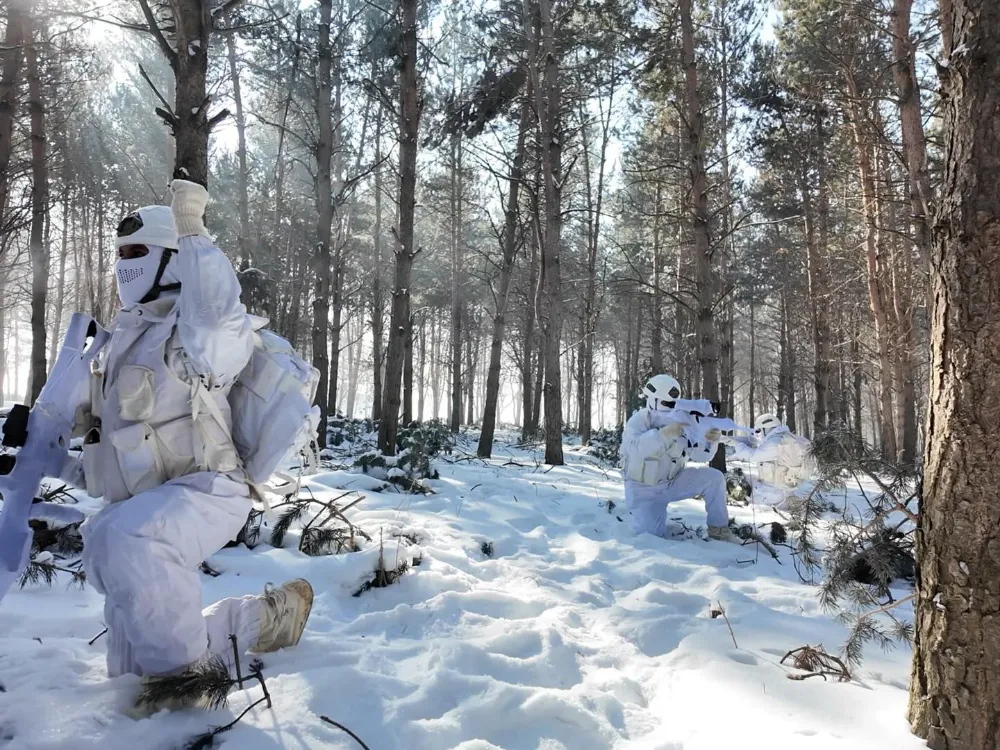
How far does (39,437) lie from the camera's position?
2.01 meters

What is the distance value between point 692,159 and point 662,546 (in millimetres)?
5247

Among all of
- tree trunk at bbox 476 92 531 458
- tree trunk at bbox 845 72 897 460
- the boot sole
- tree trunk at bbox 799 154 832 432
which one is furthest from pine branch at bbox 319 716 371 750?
tree trunk at bbox 799 154 832 432

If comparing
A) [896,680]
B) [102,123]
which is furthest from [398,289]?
[102,123]

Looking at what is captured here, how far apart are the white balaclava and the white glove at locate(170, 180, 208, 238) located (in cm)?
15

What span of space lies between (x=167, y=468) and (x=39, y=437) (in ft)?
1.47

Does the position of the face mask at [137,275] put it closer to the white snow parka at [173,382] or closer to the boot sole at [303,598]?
the white snow parka at [173,382]

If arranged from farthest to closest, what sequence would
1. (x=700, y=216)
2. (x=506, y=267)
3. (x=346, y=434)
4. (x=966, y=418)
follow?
1. (x=346, y=434)
2. (x=506, y=267)
3. (x=700, y=216)
4. (x=966, y=418)

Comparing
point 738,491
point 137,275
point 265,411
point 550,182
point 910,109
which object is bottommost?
point 738,491

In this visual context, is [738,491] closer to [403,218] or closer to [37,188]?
[403,218]

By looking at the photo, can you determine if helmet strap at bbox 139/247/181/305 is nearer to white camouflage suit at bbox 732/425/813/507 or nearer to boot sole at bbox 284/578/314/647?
boot sole at bbox 284/578/314/647

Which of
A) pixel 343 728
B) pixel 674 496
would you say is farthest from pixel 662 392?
pixel 343 728

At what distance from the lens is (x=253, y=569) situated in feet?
11.1

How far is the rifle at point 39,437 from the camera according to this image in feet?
6.06

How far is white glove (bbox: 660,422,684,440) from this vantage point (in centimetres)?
547
